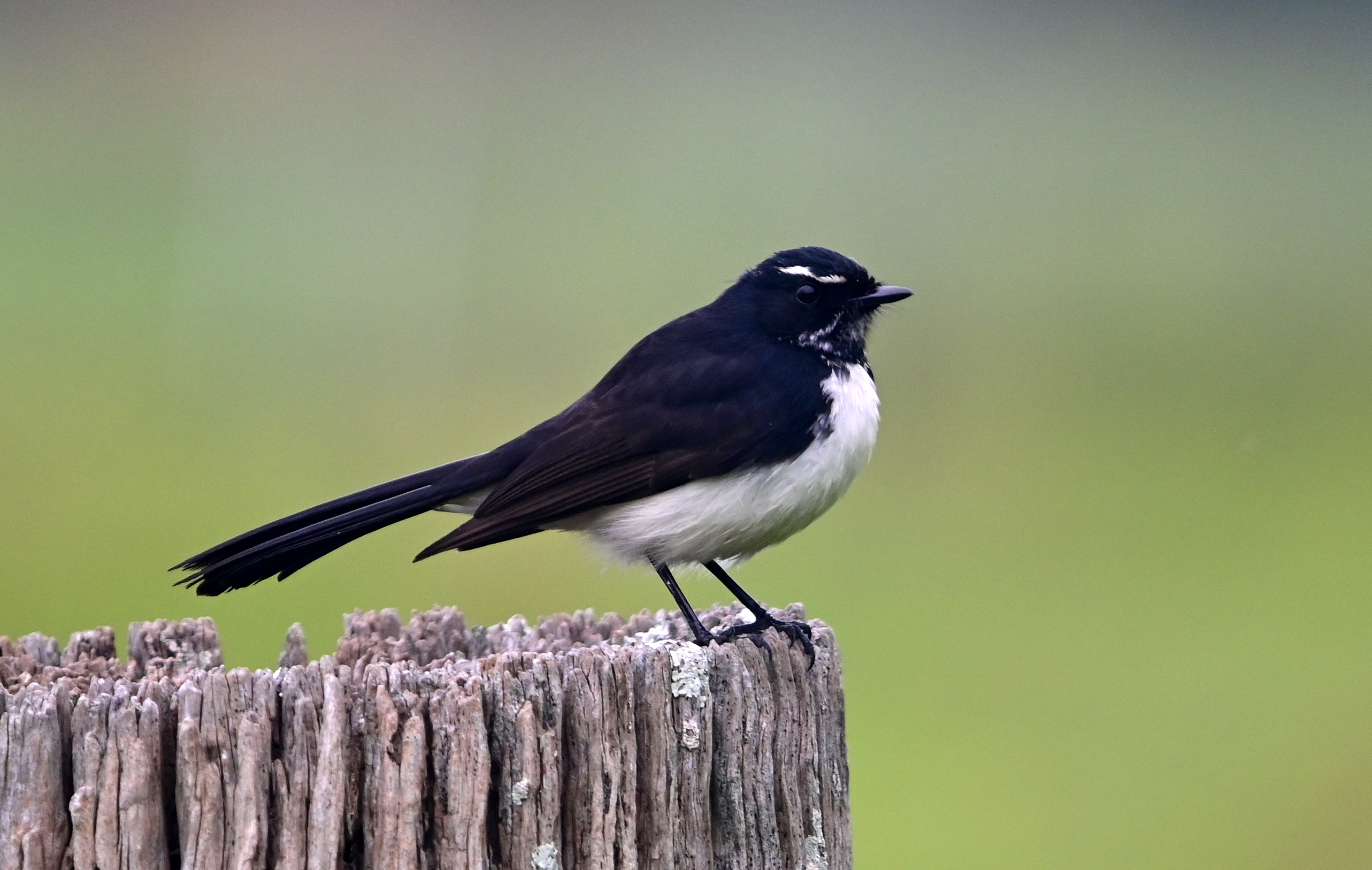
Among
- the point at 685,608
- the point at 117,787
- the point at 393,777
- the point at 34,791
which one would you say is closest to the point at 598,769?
the point at 393,777

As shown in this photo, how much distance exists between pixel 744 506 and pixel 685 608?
15.2 inches

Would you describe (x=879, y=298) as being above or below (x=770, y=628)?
above

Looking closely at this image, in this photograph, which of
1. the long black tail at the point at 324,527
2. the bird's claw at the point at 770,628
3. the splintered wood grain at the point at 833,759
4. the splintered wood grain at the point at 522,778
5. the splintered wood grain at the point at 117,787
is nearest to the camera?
the splintered wood grain at the point at 117,787

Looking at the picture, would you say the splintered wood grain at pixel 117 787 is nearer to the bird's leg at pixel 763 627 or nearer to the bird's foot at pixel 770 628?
the bird's foot at pixel 770 628

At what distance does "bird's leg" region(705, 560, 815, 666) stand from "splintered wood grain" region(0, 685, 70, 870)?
5.02ft

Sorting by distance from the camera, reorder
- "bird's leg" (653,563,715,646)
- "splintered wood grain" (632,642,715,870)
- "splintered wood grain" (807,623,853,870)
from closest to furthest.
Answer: "splintered wood grain" (632,642,715,870), "splintered wood grain" (807,623,853,870), "bird's leg" (653,563,715,646)

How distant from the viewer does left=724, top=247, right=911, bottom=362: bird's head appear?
4.57 m

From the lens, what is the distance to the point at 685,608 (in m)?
3.92

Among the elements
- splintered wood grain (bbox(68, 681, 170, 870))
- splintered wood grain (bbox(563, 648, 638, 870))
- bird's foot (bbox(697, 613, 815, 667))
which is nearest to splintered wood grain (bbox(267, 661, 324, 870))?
splintered wood grain (bbox(68, 681, 170, 870))

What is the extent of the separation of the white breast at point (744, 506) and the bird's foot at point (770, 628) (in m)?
0.37

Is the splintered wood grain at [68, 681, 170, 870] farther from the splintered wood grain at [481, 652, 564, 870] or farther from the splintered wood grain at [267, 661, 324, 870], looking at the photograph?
the splintered wood grain at [481, 652, 564, 870]

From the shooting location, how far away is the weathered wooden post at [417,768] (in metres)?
2.40

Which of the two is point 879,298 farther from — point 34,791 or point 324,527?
point 34,791

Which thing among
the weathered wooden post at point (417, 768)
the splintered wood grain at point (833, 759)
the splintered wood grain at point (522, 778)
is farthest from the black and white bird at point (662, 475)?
the splintered wood grain at point (522, 778)
